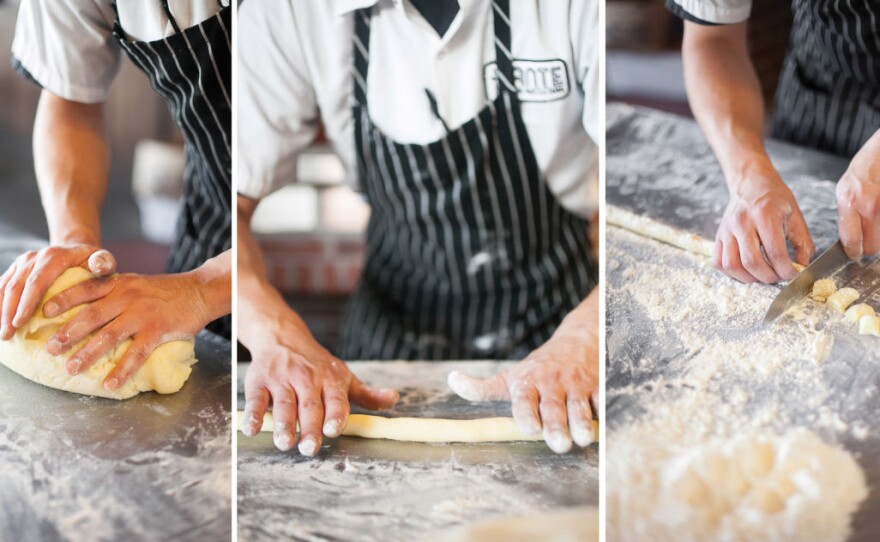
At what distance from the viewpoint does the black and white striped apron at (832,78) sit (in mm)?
1262

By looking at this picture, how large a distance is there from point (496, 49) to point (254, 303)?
0.62 m

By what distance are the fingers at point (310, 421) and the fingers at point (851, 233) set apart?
924 millimetres

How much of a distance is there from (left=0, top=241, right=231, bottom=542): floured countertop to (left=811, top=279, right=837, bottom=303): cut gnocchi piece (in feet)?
3.29

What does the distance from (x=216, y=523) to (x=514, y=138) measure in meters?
0.84

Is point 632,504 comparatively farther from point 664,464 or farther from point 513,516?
point 513,516

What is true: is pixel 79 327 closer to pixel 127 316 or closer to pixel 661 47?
pixel 127 316

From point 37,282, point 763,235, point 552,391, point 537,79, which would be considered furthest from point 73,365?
point 763,235

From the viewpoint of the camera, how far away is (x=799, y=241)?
119cm

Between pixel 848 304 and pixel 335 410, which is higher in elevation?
pixel 848 304

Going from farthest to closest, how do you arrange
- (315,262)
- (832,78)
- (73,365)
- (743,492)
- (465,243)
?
1. (315,262)
2. (465,243)
3. (832,78)
4. (73,365)
5. (743,492)

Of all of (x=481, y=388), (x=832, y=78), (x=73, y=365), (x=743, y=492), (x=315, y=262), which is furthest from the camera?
(x=315, y=262)

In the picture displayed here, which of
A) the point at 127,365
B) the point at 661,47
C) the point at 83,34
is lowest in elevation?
the point at 127,365

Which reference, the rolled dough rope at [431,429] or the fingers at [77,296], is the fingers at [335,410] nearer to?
the rolled dough rope at [431,429]

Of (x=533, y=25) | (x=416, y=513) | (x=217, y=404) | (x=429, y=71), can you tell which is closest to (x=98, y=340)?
(x=217, y=404)
